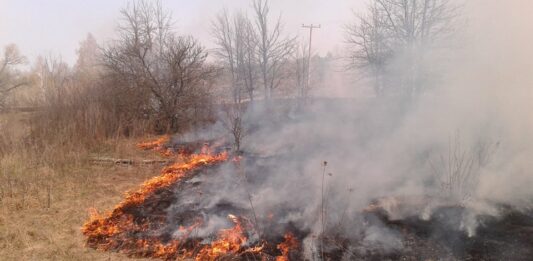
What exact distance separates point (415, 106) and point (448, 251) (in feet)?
17.4

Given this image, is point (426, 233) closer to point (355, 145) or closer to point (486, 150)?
point (486, 150)

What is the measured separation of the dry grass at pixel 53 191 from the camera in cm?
519

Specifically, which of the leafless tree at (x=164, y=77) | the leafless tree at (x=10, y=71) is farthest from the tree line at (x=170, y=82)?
the leafless tree at (x=10, y=71)

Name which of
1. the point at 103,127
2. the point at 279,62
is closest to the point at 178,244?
the point at 103,127

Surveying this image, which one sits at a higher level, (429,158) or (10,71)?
(10,71)

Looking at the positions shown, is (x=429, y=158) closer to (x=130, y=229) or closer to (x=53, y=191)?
(x=130, y=229)

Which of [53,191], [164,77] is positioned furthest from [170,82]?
[53,191]

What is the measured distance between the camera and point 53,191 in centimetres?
748

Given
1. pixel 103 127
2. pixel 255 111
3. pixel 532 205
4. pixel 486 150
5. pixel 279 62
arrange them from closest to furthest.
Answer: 1. pixel 532 205
2. pixel 486 150
3. pixel 103 127
4. pixel 255 111
5. pixel 279 62

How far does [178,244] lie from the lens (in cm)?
507

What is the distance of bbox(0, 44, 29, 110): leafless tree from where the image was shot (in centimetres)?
2845

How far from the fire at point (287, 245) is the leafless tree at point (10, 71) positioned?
30881mm

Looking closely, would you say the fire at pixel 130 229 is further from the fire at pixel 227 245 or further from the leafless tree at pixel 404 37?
the leafless tree at pixel 404 37

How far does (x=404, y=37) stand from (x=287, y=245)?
13703 millimetres
